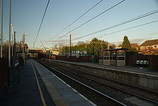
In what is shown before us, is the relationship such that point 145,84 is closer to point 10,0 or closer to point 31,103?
point 31,103

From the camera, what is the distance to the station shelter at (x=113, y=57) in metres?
20.0

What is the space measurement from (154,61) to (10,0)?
576 inches

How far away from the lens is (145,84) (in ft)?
33.9

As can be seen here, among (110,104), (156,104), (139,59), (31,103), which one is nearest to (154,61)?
(139,59)

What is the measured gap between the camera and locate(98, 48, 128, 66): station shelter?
65.6 ft

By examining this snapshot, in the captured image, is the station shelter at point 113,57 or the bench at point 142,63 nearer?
the bench at point 142,63

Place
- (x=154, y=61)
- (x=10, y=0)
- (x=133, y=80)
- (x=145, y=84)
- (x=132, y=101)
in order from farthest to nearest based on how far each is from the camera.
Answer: (x=154, y=61) → (x=133, y=80) → (x=145, y=84) → (x=10, y=0) → (x=132, y=101)

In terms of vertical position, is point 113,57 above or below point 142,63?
above

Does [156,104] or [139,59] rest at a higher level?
[139,59]

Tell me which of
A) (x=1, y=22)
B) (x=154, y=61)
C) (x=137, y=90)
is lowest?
(x=137, y=90)

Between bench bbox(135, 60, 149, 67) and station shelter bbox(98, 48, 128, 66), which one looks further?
station shelter bbox(98, 48, 128, 66)

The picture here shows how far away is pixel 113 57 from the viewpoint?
21625 mm

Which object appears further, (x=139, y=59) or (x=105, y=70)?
(x=139, y=59)

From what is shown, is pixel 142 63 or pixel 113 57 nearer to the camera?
pixel 142 63
